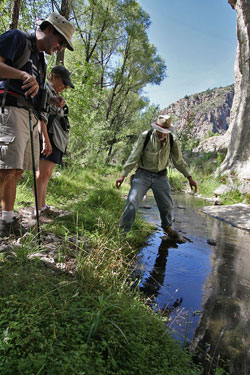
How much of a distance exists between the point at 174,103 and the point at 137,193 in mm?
192731

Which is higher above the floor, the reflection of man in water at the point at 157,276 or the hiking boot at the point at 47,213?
the hiking boot at the point at 47,213

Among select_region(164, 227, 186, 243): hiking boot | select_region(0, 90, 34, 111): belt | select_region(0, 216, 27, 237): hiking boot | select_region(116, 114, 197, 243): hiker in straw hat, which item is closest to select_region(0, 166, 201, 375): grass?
select_region(0, 216, 27, 237): hiking boot

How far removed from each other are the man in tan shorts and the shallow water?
1.85 m

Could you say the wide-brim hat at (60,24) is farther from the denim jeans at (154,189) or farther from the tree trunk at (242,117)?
the tree trunk at (242,117)

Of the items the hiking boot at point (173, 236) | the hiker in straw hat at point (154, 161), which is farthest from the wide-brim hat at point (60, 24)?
the hiking boot at point (173, 236)

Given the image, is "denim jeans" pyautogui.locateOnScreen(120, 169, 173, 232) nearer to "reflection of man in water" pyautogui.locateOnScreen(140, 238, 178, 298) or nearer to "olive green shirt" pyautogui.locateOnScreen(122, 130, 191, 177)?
"olive green shirt" pyautogui.locateOnScreen(122, 130, 191, 177)

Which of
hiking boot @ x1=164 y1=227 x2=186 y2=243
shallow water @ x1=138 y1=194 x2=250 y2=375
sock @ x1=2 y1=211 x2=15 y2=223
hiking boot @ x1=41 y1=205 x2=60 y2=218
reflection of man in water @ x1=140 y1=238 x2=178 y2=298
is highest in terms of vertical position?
sock @ x1=2 y1=211 x2=15 y2=223

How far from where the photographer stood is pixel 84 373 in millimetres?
1195

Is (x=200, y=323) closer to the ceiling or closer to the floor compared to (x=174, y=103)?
closer to the floor

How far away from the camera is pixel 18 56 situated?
252cm

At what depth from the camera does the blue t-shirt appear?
7.88ft

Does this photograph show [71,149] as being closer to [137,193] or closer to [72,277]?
[137,193]

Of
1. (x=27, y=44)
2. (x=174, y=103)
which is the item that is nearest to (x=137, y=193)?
(x=27, y=44)

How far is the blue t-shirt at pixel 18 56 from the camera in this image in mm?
2402
